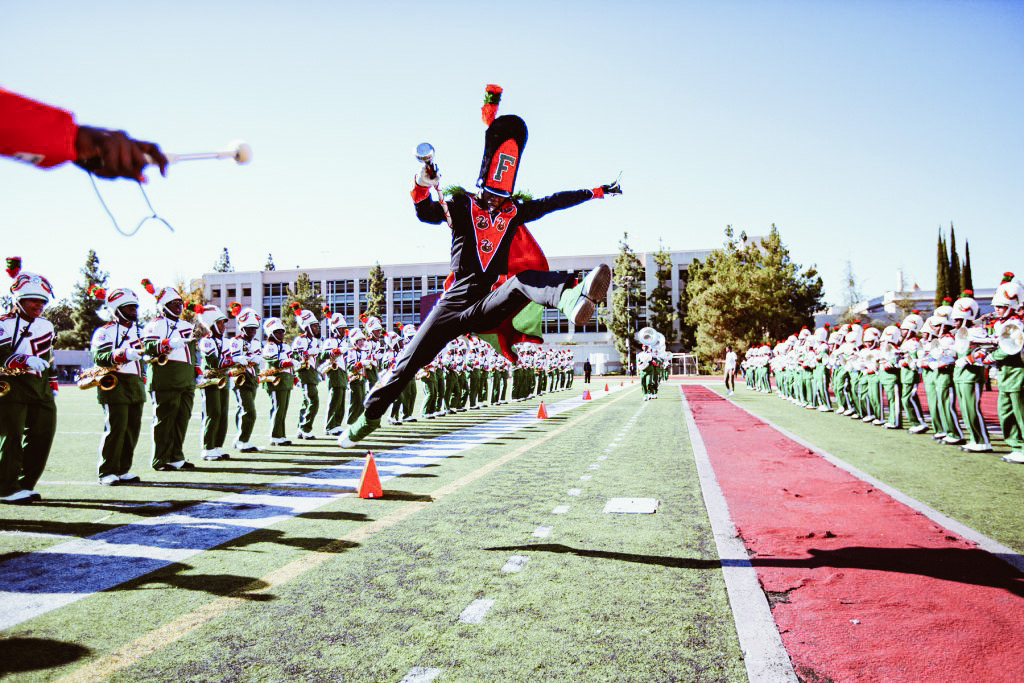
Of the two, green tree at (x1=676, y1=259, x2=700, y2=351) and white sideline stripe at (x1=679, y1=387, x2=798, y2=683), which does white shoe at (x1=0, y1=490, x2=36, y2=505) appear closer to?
white sideline stripe at (x1=679, y1=387, x2=798, y2=683)

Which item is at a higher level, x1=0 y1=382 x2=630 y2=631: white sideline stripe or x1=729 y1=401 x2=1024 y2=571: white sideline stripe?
x1=0 y1=382 x2=630 y2=631: white sideline stripe

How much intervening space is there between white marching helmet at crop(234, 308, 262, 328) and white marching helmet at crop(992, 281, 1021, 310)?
1220 cm

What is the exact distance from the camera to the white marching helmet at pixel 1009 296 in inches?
416

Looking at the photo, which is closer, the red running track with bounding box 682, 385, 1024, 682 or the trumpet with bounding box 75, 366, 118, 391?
the red running track with bounding box 682, 385, 1024, 682

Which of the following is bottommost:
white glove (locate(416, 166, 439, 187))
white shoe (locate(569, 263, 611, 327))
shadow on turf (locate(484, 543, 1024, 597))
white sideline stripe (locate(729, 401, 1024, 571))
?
white sideline stripe (locate(729, 401, 1024, 571))

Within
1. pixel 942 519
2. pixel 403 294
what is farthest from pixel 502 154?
pixel 403 294

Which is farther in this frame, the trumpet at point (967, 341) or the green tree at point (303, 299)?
the green tree at point (303, 299)

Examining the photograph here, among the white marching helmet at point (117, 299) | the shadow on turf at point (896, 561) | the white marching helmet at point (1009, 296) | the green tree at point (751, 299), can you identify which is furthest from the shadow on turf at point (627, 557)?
the green tree at point (751, 299)

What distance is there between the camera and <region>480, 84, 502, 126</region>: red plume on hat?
18.1 ft

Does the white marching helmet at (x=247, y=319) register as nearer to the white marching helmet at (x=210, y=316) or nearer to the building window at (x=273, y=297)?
the white marching helmet at (x=210, y=316)

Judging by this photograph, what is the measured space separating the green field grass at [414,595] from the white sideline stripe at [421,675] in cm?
6

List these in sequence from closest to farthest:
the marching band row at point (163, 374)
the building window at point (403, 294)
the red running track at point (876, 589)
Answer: the red running track at point (876, 589) < the marching band row at point (163, 374) < the building window at point (403, 294)

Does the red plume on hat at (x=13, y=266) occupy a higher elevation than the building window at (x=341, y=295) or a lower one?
lower

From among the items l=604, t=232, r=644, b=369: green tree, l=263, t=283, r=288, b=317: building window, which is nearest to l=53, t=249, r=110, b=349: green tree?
l=263, t=283, r=288, b=317: building window
